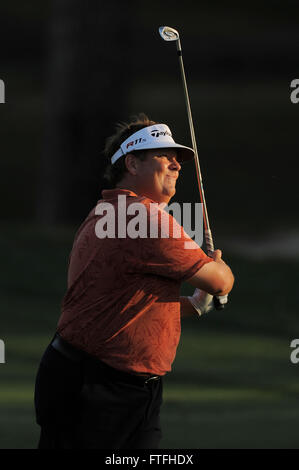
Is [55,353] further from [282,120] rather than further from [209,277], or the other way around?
[282,120]

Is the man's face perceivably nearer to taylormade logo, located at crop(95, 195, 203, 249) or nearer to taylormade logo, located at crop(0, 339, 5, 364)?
taylormade logo, located at crop(95, 195, 203, 249)

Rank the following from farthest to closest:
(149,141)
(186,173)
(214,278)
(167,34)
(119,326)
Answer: (186,173) → (167,34) → (149,141) → (214,278) → (119,326)

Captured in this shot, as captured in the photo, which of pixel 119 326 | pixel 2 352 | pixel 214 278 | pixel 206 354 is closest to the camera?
pixel 119 326

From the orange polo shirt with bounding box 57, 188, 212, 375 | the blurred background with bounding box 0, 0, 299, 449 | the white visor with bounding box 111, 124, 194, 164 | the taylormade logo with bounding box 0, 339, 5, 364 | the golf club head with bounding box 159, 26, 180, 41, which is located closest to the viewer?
the orange polo shirt with bounding box 57, 188, 212, 375

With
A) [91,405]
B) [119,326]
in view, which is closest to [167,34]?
[119,326]

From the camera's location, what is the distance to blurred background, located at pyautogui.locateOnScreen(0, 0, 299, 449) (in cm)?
895

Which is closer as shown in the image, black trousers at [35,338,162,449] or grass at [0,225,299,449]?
black trousers at [35,338,162,449]

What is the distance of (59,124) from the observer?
17312 millimetres

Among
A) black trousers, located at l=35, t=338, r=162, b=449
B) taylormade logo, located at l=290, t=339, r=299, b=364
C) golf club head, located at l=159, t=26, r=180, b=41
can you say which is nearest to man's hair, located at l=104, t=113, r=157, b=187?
golf club head, located at l=159, t=26, r=180, b=41

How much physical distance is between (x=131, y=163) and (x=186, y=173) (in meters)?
21.4

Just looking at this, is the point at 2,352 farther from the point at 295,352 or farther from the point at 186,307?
the point at 186,307

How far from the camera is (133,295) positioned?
471cm

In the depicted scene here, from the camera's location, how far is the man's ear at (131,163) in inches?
195
